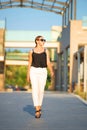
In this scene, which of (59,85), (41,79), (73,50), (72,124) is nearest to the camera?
(72,124)

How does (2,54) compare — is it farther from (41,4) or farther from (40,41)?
(40,41)

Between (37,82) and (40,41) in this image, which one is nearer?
(37,82)

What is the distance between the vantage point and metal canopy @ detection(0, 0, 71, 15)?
3532 cm

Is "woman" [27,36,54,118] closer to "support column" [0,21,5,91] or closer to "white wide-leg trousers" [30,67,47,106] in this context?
"white wide-leg trousers" [30,67,47,106]

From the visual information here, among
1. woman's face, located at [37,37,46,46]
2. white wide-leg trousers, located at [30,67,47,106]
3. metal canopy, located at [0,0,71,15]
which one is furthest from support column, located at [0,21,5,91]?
white wide-leg trousers, located at [30,67,47,106]

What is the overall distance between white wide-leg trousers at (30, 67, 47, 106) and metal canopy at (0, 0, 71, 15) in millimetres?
25888

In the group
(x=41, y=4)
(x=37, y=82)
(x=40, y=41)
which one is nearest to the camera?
(x=37, y=82)

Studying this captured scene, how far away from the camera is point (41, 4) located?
1448 inches

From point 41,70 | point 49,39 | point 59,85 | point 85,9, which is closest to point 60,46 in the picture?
point 49,39

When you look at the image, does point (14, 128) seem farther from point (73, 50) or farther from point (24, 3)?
point (24, 3)

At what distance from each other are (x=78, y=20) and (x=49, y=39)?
257 inches

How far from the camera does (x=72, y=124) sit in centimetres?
802

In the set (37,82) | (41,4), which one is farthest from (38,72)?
(41,4)

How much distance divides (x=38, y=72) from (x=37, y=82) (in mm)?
224
